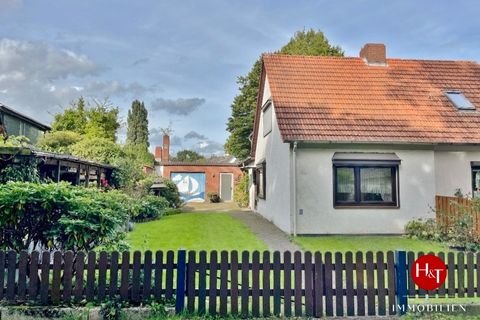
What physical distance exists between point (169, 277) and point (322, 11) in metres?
12.1

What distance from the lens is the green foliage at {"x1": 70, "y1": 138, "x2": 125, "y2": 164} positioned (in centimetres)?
2059

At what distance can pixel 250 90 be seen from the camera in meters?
29.6

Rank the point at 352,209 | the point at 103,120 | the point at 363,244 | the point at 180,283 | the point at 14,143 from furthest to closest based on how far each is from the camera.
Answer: the point at 103,120 < the point at 352,209 < the point at 363,244 < the point at 14,143 < the point at 180,283

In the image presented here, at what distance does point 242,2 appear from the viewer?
40.6 feet

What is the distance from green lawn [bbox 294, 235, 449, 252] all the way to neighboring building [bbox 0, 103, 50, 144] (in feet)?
50.7

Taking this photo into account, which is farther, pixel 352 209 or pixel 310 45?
pixel 310 45

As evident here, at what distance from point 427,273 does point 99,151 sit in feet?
63.7

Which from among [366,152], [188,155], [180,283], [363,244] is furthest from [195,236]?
[188,155]

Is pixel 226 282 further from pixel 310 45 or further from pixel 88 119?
pixel 88 119

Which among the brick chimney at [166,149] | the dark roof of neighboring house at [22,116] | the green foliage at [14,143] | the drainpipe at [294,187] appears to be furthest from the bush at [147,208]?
the brick chimney at [166,149]

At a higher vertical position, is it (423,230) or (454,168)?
(454,168)

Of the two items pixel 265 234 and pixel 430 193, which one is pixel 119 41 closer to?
pixel 265 234

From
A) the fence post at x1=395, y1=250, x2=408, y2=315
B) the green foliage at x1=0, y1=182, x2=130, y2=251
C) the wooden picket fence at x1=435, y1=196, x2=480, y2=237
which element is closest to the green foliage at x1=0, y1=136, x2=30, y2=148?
the green foliage at x1=0, y1=182, x2=130, y2=251

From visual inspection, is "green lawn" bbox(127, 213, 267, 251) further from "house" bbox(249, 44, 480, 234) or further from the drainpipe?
"house" bbox(249, 44, 480, 234)
